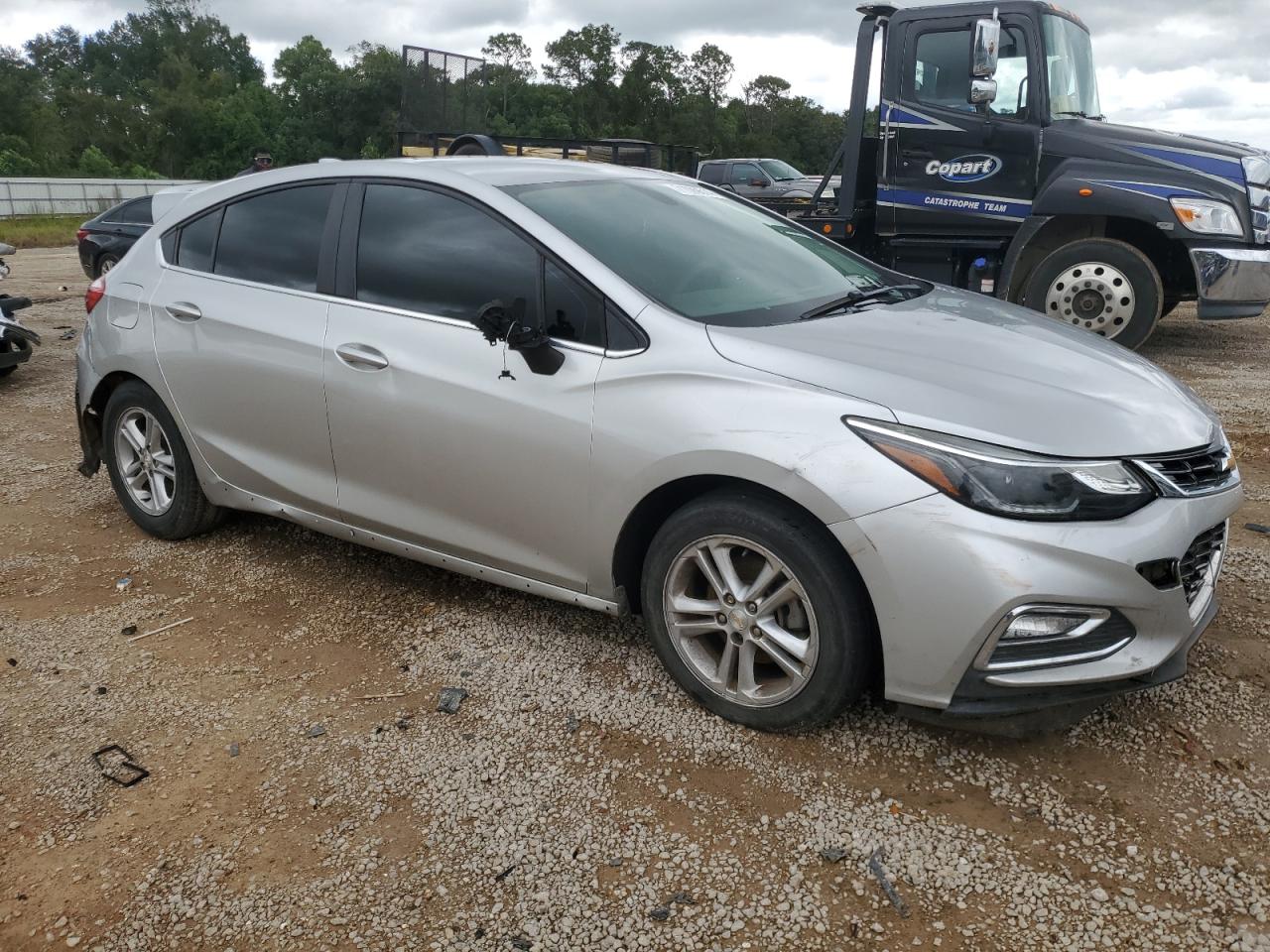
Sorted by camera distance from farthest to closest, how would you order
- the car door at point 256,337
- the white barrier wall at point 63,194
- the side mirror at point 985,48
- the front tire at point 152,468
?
the white barrier wall at point 63,194, the side mirror at point 985,48, the front tire at point 152,468, the car door at point 256,337

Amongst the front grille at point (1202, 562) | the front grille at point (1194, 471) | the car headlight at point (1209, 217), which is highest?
the car headlight at point (1209, 217)

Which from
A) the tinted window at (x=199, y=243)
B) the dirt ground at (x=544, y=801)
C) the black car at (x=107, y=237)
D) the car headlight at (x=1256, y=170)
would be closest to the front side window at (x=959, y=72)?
the car headlight at (x=1256, y=170)

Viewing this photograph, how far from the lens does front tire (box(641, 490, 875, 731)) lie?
2.72 m

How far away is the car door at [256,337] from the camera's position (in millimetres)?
3791

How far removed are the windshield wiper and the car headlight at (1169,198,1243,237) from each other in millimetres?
5176

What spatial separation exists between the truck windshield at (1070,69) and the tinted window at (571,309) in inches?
256

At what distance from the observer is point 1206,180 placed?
25.9 feet

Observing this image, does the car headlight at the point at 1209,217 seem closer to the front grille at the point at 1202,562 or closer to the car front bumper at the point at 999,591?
the front grille at the point at 1202,562

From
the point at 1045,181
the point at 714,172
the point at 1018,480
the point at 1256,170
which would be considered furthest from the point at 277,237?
the point at 714,172

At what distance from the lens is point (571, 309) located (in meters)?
3.17

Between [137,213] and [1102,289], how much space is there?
12.4 m

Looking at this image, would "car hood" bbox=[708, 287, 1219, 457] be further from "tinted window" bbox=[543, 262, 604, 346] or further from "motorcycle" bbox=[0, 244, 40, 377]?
"motorcycle" bbox=[0, 244, 40, 377]

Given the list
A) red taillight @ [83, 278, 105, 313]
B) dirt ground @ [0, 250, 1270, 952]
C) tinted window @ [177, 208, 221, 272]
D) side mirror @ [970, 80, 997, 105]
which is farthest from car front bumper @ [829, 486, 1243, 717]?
side mirror @ [970, 80, 997, 105]

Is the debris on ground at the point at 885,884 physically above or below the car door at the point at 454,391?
below
